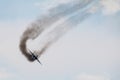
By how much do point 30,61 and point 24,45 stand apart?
4.88 meters

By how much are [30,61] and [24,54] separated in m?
2.28

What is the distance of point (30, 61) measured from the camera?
90.0m

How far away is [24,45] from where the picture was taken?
87.4 meters

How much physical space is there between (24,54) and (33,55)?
7.18ft

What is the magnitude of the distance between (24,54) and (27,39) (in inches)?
193

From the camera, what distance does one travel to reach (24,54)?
294ft

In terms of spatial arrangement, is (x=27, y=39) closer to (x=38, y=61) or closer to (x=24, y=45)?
(x=24, y=45)

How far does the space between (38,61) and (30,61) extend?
2.07 metres

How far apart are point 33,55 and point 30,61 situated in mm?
1684

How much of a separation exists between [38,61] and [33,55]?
2212 millimetres

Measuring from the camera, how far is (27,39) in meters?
86.4

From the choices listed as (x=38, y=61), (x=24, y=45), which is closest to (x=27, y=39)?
(x=24, y=45)

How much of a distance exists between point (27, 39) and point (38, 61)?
7360 mm
